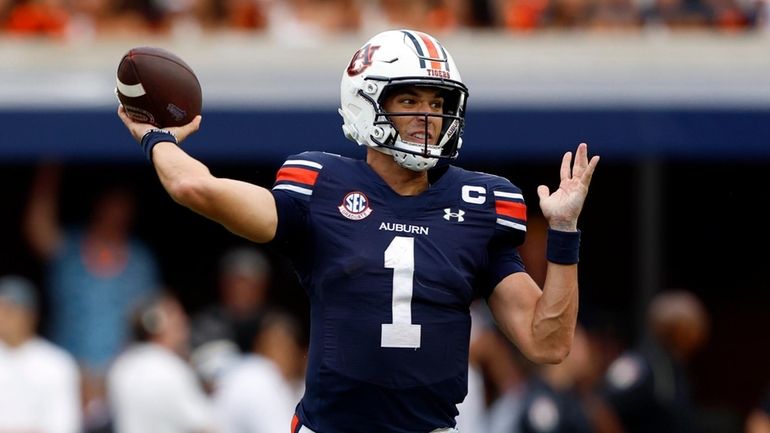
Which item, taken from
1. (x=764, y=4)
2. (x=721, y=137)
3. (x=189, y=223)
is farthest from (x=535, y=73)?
(x=189, y=223)

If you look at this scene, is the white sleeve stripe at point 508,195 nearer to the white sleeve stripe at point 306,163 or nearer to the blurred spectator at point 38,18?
the white sleeve stripe at point 306,163

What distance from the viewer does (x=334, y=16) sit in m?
10.7

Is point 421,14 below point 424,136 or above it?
below

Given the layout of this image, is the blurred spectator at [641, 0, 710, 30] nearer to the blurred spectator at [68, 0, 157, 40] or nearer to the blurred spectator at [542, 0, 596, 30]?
the blurred spectator at [542, 0, 596, 30]

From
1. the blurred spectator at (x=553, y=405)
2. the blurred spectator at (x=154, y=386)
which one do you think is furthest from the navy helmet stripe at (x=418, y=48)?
the blurred spectator at (x=553, y=405)

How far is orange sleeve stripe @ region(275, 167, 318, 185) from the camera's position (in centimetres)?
441

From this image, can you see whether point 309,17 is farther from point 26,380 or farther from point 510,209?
point 510,209

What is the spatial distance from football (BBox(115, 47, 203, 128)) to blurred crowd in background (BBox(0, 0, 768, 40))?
605 centimetres

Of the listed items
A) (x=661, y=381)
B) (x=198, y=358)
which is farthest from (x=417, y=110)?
(x=198, y=358)

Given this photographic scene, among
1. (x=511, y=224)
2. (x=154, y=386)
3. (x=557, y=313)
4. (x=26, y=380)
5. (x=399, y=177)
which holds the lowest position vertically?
(x=26, y=380)

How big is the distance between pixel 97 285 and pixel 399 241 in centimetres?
603

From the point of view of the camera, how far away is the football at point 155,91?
4461 mm

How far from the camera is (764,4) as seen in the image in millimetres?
10930

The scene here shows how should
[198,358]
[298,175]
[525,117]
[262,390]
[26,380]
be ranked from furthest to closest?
[525,117], [198,358], [26,380], [262,390], [298,175]
